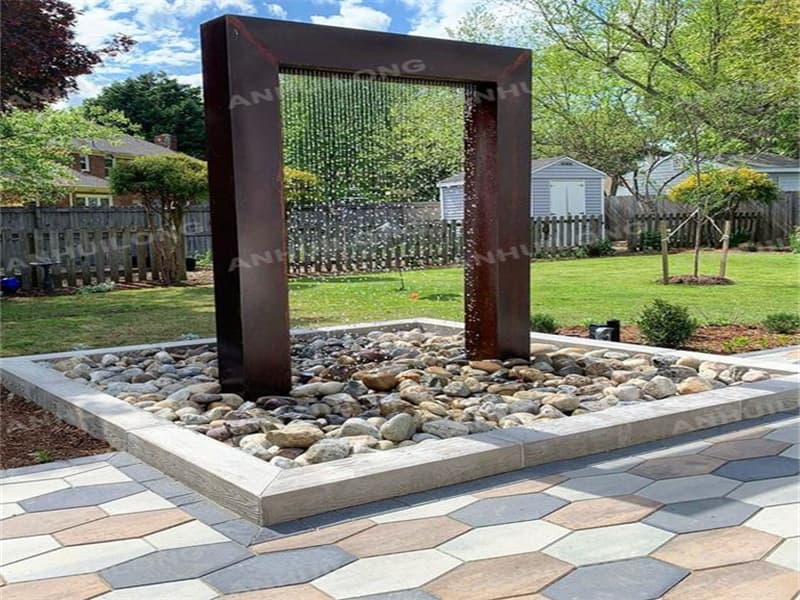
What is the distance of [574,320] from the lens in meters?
7.74

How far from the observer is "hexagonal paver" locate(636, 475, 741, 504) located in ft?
9.18

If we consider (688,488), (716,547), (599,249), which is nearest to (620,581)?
(716,547)

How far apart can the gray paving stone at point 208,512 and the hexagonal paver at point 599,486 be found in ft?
3.93

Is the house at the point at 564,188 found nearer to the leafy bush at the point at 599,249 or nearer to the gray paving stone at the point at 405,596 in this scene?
the leafy bush at the point at 599,249

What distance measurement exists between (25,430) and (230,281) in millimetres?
1327

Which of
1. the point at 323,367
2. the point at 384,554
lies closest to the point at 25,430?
the point at 323,367

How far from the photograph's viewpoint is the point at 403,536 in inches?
99.2

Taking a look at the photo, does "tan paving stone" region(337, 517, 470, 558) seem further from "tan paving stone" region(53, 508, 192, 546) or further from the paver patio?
"tan paving stone" region(53, 508, 192, 546)

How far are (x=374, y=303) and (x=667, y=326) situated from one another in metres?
4.34

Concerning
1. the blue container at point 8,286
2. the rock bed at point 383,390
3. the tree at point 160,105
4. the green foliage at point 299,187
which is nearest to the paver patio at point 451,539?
the rock bed at point 383,390

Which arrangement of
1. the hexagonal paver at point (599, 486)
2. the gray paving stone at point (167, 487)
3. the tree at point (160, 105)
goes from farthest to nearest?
the tree at point (160, 105) < the gray paving stone at point (167, 487) < the hexagonal paver at point (599, 486)

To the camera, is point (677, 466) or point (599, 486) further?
point (677, 466)

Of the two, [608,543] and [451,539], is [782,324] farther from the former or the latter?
[451,539]

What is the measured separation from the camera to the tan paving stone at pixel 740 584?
6.72 feet
